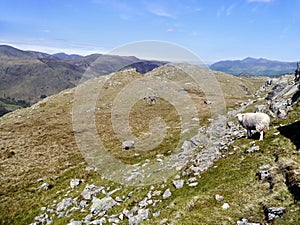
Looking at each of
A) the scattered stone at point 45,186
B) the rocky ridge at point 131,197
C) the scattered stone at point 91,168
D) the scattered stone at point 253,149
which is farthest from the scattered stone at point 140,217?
the scattered stone at point 45,186

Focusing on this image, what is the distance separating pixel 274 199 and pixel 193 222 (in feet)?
16.2

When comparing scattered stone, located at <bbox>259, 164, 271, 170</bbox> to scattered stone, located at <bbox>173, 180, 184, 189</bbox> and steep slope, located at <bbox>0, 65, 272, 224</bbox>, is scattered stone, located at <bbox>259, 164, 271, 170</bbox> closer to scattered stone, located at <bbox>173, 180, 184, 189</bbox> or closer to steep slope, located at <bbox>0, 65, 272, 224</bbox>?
steep slope, located at <bbox>0, 65, 272, 224</bbox>

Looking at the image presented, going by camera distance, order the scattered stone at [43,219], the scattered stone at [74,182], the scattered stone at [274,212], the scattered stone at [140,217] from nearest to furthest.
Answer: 1. the scattered stone at [274,212]
2. the scattered stone at [140,217]
3. the scattered stone at [43,219]
4. the scattered stone at [74,182]

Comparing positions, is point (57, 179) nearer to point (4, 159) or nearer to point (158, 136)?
point (4, 159)

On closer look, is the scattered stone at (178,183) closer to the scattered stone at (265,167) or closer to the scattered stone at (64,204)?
the scattered stone at (265,167)

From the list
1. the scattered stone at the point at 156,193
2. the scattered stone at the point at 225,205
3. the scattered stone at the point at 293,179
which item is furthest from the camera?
the scattered stone at the point at 156,193

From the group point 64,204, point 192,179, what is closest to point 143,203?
point 192,179

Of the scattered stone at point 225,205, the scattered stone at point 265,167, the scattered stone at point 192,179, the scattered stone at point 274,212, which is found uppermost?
the scattered stone at point 265,167

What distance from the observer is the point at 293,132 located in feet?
73.7

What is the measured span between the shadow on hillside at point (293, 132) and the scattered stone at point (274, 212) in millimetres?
7142

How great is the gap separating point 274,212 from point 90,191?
1685cm

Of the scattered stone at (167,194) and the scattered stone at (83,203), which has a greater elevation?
the scattered stone at (167,194)

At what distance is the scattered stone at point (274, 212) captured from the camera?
14227 millimetres

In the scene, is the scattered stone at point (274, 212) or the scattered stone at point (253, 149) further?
the scattered stone at point (253, 149)
